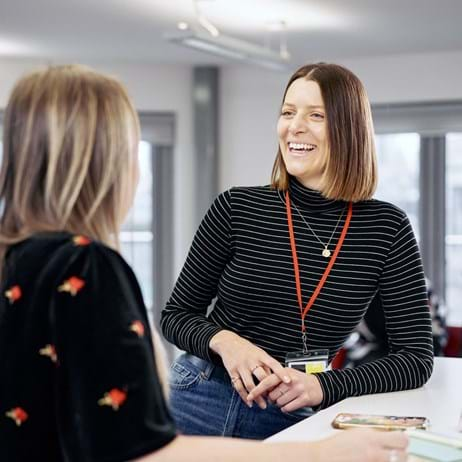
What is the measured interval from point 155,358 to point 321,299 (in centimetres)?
74

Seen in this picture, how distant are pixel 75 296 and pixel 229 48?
4.23 meters

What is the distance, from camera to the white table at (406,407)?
4.91ft

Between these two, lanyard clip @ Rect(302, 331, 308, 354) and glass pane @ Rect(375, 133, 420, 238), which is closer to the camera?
lanyard clip @ Rect(302, 331, 308, 354)

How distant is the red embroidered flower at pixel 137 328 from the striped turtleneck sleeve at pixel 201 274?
0.78m

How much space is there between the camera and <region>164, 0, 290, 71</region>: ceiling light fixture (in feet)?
15.3

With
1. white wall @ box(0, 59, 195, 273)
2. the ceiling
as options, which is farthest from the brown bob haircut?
white wall @ box(0, 59, 195, 273)

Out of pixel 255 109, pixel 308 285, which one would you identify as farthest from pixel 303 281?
pixel 255 109

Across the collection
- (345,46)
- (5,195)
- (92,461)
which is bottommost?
(92,461)

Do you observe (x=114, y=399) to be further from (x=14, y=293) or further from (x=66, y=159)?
(x=66, y=159)

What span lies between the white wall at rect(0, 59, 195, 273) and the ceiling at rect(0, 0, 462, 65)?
1.39ft

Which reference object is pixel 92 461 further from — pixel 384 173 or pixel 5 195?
pixel 384 173

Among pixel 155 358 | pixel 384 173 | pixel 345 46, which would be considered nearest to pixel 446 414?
pixel 155 358

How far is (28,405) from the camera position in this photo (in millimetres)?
999

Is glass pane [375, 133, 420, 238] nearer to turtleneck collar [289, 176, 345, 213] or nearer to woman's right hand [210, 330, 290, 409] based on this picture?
turtleneck collar [289, 176, 345, 213]
